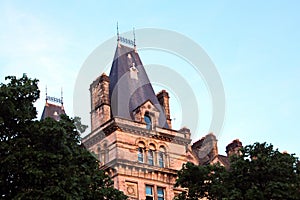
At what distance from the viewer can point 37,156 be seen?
2466 cm

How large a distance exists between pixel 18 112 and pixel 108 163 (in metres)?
15.9

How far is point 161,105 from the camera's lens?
47344 mm

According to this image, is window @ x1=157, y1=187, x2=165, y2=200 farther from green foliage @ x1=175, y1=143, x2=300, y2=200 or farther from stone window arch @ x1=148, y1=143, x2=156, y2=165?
green foliage @ x1=175, y1=143, x2=300, y2=200

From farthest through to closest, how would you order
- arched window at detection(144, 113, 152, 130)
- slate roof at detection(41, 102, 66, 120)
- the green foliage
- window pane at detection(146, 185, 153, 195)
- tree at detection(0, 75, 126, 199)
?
slate roof at detection(41, 102, 66, 120) < arched window at detection(144, 113, 152, 130) < window pane at detection(146, 185, 153, 195) < the green foliage < tree at detection(0, 75, 126, 199)

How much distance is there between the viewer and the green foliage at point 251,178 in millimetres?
29516

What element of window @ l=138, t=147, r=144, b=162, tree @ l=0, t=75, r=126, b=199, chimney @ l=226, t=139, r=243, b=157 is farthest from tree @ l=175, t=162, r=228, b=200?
chimney @ l=226, t=139, r=243, b=157

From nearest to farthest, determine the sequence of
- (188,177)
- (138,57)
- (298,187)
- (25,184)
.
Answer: (25,184) → (298,187) → (188,177) → (138,57)

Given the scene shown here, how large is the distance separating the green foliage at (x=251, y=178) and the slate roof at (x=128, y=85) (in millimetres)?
12624

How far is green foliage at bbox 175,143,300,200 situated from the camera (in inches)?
1162

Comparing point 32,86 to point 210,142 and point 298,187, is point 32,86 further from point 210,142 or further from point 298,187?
point 210,142

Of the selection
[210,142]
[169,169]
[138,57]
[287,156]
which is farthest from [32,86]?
[210,142]

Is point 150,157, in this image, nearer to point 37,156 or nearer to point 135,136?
point 135,136

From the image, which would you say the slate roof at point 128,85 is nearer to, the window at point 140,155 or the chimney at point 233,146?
the window at point 140,155

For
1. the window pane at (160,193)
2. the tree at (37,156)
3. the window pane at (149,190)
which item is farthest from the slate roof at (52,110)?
the tree at (37,156)
